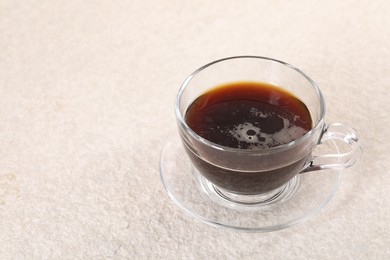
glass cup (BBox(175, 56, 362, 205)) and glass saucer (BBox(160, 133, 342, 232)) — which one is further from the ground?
glass cup (BBox(175, 56, 362, 205))

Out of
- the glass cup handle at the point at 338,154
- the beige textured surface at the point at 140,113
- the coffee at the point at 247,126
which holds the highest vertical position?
the coffee at the point at 247,126

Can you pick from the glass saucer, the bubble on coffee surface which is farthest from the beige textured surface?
the bubble on coffee surface

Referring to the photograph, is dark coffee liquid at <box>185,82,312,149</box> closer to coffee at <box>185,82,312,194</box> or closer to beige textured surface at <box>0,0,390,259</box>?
coffee at <box>185,82,312,194</box>

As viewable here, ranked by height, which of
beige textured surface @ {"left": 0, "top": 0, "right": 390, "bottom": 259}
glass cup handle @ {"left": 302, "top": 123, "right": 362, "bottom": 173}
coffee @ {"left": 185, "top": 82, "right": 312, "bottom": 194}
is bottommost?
beige textured surface @ {"left": 0, "top": 0, "right": 390, "bottom": 259}

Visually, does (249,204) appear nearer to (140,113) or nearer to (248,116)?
(248,116)

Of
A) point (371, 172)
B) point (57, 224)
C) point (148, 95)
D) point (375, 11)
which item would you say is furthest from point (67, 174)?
point (375, 11)

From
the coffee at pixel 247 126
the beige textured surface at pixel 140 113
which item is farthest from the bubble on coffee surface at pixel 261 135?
the beige textured surface at pixel 140 113

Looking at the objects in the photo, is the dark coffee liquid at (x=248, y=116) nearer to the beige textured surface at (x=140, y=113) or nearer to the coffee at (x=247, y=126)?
the coffee at (x=247, y=126)
